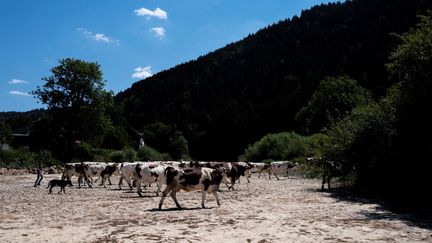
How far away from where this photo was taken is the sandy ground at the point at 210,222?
Answer: 38.6ft

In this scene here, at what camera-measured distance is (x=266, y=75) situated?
139000 mm

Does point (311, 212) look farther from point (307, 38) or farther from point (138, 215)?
point (307, 38)

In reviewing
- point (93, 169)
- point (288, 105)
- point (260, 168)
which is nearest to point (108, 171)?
point (93, 169)

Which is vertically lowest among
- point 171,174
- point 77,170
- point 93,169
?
point 77,170

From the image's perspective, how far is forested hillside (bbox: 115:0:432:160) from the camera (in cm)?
11212

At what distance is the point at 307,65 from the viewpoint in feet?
431

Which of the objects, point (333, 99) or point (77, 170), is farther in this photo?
point (333, 99)

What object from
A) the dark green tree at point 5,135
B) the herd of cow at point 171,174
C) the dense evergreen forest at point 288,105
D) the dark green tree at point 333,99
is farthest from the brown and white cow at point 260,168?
the dark green tree at point 5,135

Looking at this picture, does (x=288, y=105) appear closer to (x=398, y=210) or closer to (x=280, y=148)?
(x=280, y=148)

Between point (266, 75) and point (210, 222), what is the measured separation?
127 metres

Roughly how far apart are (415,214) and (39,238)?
12784 millimetres

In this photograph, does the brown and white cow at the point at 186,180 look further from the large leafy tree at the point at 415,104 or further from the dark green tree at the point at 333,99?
the dark green tree at the point at 333,99

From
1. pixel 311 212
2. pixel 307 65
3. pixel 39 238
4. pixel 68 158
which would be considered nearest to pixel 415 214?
pixel 311 212

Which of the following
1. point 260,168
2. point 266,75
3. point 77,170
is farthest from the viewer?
point 266,75
